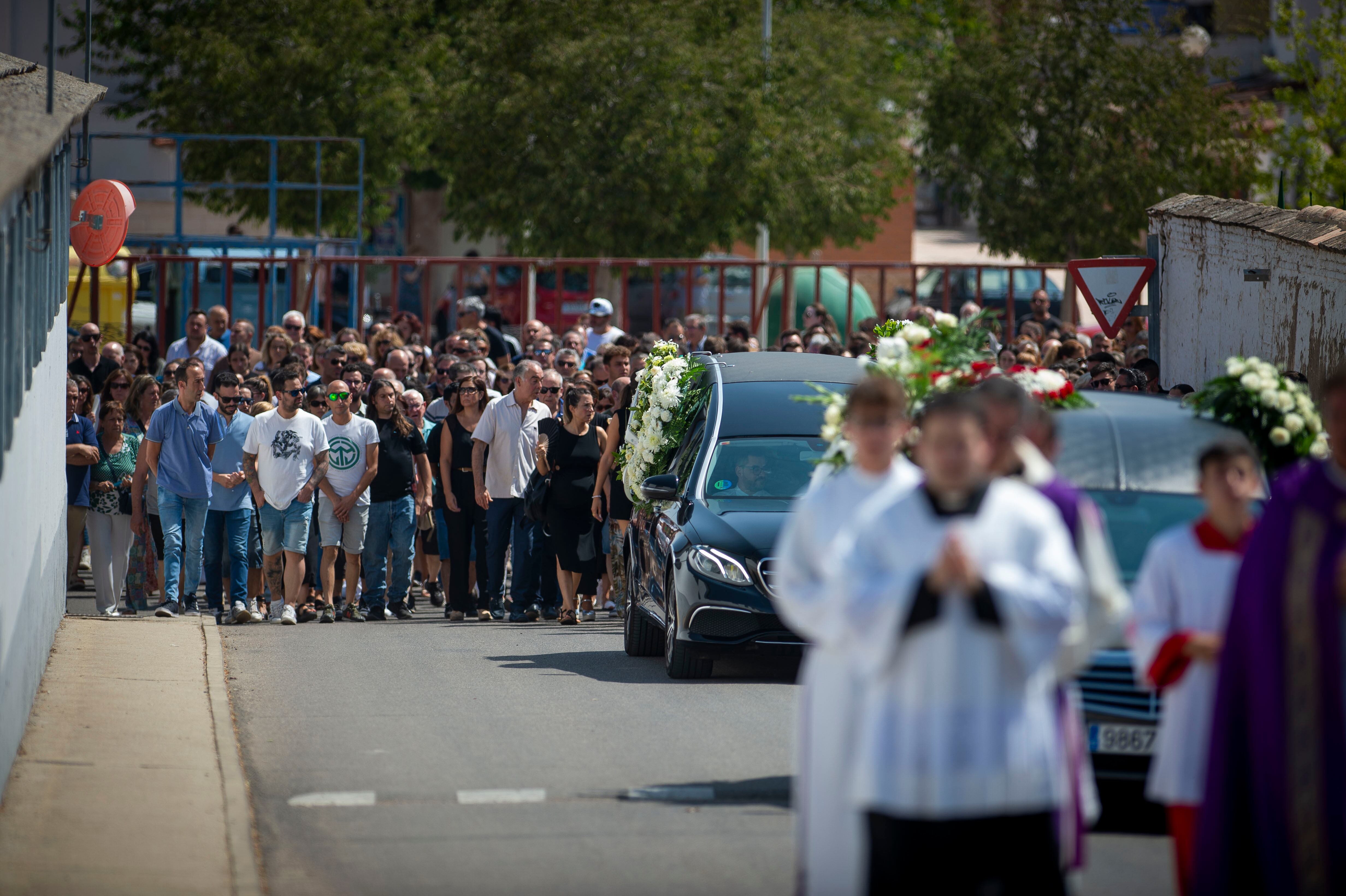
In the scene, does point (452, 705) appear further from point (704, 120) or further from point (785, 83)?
point (785, 83)

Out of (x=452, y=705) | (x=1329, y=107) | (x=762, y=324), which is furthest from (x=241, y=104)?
(x=452, y=705)

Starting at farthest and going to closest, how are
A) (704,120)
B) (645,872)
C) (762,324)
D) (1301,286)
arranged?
(704,120)
(762,324)
(1301,286)
(645,872)

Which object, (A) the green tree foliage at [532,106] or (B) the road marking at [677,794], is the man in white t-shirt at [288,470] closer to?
(B) the road marking at [677,794]

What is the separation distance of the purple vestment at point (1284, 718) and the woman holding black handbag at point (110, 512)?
11.1 metres

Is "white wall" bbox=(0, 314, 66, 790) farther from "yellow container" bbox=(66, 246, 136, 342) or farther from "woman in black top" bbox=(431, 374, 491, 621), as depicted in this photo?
"yellow container" bbox=(66, 246, 136, 342)

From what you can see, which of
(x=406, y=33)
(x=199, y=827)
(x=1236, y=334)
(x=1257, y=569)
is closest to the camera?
(x=1257, y=569)

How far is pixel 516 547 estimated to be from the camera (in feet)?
50.2

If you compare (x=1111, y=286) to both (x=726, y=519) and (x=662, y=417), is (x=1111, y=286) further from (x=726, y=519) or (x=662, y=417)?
(x=726, y=519)

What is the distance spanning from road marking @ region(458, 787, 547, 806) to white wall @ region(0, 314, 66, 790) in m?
2.04

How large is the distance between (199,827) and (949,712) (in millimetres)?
3910

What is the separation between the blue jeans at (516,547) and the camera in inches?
603

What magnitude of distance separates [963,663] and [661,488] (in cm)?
697

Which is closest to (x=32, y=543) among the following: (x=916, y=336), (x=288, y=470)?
(x=288, y=470)

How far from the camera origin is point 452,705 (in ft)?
36.3
